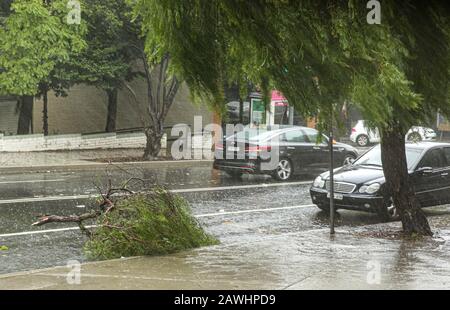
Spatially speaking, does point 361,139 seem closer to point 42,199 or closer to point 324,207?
point 324,207

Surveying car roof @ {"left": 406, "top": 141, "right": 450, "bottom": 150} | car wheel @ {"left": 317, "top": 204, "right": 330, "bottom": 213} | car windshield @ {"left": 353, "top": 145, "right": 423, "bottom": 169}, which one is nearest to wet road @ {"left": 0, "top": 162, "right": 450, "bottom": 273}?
car wheel @ {"left": 317, "top": 204, "right": 330, "bottom": 213}

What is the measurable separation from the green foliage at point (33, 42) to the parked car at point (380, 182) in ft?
33.0

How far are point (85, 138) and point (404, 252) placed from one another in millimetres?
18327

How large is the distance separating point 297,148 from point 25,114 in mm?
11676

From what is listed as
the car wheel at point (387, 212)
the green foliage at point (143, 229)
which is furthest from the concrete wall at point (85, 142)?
the green foliage at point (143, 229)

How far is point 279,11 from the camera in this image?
5.56 m

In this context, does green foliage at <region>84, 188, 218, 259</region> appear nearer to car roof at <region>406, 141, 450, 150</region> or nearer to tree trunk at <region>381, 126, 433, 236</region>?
tree trunk at <region>381, 126, 433, 236</region>

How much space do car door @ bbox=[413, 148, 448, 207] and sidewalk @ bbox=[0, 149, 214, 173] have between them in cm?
923

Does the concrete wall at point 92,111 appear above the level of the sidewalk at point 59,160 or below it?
above

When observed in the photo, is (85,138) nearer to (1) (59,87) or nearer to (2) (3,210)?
(1) (59,87)

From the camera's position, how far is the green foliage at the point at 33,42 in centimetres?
1897

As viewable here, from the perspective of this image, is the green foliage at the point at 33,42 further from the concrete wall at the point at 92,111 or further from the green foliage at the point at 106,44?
the concrete wall at the point at 92,111
